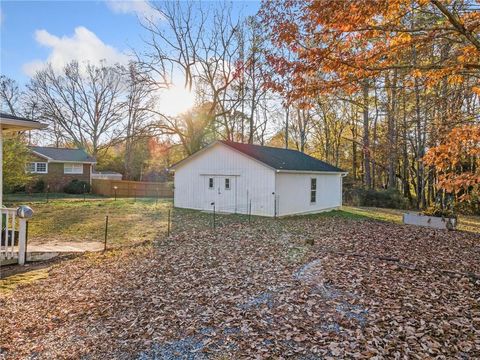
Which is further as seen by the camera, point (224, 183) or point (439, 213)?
point (224, 183)

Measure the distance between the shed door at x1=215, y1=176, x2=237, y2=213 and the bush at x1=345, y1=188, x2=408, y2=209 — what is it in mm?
10578

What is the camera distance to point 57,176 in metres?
29.3

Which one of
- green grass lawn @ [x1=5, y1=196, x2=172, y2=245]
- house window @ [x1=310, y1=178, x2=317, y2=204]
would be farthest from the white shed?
green grass lawn @ [x1=5, y1=196, x2=172, y2=245]

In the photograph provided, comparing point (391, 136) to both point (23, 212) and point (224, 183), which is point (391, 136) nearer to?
point (224, 183)

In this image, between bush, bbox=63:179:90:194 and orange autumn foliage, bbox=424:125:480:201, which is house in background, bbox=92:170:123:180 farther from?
orange autumn foliage, bbox=424:125:480:201

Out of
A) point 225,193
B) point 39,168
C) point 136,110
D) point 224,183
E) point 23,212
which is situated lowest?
point 23,212

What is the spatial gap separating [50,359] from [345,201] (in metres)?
23.0

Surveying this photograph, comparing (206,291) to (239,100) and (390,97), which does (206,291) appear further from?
(239,100)

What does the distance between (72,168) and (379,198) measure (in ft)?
82.9

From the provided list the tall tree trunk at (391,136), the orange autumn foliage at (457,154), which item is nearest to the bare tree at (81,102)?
the tall tree trunk at (391,136)

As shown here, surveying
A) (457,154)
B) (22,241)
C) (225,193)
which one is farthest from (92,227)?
(457,154)

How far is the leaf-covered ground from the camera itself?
3871mm

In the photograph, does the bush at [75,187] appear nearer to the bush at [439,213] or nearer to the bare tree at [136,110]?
the bare tree at [136,110]

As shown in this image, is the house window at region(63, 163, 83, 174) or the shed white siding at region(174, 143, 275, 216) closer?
the shed white siding at region(174, 143, 275, 216)
